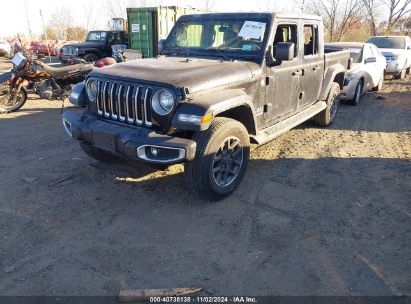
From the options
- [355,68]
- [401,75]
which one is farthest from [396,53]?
[355,68]

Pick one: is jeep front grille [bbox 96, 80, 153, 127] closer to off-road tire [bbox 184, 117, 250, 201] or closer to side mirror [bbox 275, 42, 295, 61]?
off-road tire [bbox 184, 117, 250, 201]

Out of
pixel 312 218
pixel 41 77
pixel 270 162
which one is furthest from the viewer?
pixel 41 77

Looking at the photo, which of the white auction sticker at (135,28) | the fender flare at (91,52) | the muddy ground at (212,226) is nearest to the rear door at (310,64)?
the muddy ground at (212,226)

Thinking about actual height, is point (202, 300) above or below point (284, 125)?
below

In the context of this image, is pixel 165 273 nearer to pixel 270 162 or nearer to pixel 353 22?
pixel 270 162

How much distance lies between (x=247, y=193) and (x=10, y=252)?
8.17 feet

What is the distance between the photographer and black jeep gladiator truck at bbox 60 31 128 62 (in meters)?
16.3

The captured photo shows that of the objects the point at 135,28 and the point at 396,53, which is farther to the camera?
the point at 135,28

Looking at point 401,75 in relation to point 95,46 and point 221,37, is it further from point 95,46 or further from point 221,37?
point 95,46

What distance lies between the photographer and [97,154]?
4.79 meters

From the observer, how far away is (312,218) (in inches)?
146

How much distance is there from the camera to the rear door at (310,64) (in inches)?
213

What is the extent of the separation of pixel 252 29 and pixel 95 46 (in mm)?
13855

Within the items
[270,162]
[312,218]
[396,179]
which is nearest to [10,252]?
[312,218]
